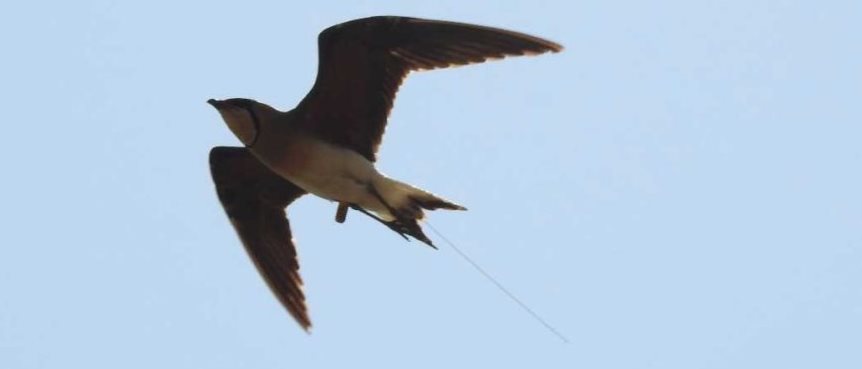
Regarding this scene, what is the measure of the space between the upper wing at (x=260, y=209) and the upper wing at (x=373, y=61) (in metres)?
0.77

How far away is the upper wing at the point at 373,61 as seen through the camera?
9719 mm

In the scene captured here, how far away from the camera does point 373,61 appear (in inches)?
396

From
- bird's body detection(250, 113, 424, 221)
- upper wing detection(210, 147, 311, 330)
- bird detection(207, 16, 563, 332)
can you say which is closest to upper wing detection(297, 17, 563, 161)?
bird detection(207, 16, 563, 332)

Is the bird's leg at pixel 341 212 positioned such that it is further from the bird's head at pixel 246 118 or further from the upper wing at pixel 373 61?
the bird's head at pixel 246 118

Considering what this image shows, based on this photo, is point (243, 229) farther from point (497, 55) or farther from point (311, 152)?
point (497, 55)

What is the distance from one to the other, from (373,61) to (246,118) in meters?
0.73

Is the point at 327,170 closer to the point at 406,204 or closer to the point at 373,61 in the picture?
the point at 406,204

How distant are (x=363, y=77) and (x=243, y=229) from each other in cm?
134

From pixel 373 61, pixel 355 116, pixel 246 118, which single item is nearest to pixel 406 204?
pixel 355 116

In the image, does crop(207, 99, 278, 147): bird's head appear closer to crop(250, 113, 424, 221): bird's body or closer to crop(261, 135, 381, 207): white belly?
crop(250, 113, 424, 221): bird's body

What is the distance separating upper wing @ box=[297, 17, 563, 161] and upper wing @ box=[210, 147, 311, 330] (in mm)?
768

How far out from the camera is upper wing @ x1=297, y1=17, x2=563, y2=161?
31.9ft

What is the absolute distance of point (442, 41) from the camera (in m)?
9.85

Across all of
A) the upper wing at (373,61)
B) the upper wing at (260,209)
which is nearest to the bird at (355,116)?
the upper wing at (373,61)
